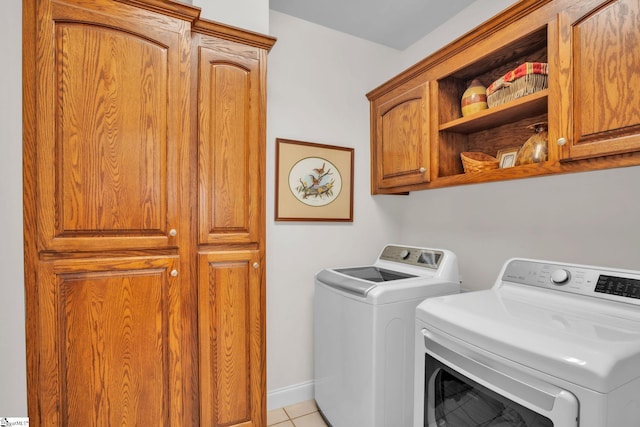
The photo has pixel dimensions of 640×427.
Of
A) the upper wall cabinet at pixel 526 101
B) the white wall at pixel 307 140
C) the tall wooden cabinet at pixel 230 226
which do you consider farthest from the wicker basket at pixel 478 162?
the tall wooden cabinet at pixel 230 226

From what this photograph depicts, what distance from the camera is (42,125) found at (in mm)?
1196

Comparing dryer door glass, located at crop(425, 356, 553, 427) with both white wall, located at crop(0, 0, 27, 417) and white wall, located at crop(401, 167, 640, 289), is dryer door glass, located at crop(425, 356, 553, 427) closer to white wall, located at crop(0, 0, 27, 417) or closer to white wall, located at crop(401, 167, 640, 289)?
white wall, located at crop(401, 167, 640, 289)

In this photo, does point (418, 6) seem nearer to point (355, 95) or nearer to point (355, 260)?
point (355, 95)

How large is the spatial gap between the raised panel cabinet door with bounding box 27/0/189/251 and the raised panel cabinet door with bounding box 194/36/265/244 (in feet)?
0.33

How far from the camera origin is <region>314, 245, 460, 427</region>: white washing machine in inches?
59.1

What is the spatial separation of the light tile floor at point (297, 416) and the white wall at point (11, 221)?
Answer: 1.27 metres

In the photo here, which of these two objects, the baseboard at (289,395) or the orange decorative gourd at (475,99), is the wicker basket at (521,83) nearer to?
the orange decorative gourd at (475,99)

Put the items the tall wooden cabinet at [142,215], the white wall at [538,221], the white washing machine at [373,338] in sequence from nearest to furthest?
the tall wooden cabinet at [142,215] → the white wall at [538,221] → the white washing machine at [373,338]

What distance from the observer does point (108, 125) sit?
1.31 metres

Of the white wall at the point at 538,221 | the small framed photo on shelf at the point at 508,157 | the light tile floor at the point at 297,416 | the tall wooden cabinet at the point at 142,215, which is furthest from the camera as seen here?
the light tile floor at the point at 297,416

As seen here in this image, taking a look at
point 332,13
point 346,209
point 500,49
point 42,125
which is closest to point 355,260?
point 346,209

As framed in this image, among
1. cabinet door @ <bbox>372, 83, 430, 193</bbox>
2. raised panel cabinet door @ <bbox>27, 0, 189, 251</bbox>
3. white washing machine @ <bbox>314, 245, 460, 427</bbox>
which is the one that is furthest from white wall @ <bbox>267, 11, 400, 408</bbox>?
raised panel cabinet door @ <bbox>27, 0, 189, 251</bbox>

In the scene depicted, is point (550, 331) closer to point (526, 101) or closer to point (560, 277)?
point (560, 277)

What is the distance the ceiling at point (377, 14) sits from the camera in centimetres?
203
